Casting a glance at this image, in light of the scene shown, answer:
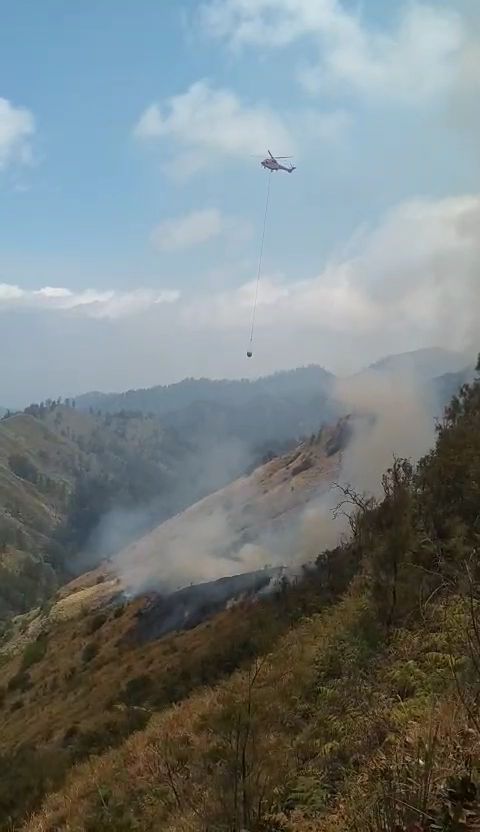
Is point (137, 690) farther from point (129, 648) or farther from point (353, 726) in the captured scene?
point (353, 726)

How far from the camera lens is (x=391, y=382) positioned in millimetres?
76688

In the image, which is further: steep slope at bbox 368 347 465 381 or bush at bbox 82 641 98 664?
steep slope at bbox 368 347 465 381

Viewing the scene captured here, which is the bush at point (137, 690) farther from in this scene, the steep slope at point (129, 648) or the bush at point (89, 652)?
the bush at point (89, 652)

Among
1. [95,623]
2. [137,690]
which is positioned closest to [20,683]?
[95,623]

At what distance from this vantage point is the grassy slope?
5.15 metres

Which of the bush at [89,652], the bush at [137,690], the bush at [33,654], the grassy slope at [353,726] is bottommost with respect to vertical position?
the bush at [33,654]

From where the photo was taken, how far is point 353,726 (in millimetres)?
9070

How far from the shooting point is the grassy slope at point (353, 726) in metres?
5.15

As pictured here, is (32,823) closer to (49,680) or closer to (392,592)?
(392,592)

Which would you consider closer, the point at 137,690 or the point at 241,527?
the point at 137,690

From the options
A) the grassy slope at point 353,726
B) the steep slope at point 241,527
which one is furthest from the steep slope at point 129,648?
the grassy slope at point 353,726

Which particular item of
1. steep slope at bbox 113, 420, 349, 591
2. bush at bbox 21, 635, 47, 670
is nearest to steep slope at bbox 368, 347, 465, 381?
steep slope at bbox 113, 420, 349, 591

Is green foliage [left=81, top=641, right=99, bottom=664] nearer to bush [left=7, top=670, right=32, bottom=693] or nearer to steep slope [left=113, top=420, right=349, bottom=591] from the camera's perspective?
bush [left=7, top=670, right=32, bottom=693]

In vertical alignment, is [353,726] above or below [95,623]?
above
